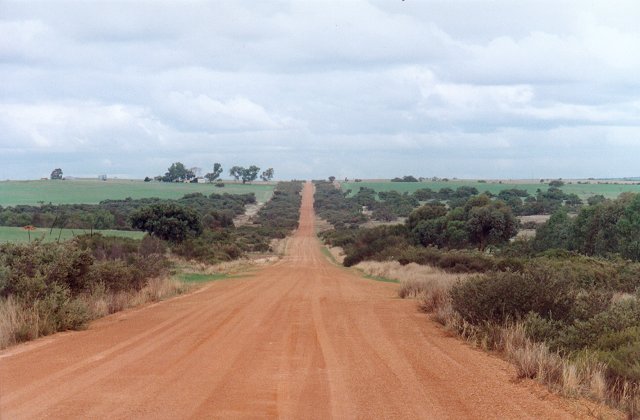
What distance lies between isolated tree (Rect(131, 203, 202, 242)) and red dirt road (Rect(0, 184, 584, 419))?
44688mm

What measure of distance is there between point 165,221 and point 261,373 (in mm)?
52810

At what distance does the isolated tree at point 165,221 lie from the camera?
203 ft

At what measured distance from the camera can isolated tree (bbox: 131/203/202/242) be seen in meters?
61.8

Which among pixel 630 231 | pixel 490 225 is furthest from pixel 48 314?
pixel 490 225

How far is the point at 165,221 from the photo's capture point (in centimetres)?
6188

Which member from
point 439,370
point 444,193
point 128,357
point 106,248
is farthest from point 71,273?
point 444,193

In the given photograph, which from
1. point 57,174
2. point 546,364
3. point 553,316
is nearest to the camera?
point 546,364

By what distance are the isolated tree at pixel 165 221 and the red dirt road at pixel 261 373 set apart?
1759 inches

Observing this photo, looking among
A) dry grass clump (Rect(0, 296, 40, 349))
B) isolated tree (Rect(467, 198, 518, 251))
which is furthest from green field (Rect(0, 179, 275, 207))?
dry grass clump (Rect(0, 296, 40, 349))

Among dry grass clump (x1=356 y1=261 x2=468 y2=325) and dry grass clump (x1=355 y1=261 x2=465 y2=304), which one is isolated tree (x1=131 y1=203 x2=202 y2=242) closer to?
dry grass clump (x1=355 y1=261 x2=465 y2=304)

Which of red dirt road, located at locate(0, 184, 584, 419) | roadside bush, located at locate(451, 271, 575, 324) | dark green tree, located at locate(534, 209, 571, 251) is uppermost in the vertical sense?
roadside bush, located at locate(451, 271, 575, 324)

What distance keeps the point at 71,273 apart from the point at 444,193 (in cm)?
12349

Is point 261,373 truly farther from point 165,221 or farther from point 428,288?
point 165,221

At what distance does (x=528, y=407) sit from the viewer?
884 centimetres
